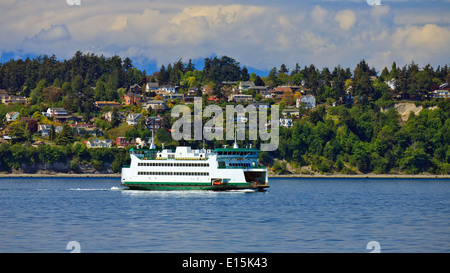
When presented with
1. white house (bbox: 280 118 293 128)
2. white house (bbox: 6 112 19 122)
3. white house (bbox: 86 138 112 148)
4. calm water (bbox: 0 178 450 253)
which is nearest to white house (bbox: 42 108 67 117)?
white house (bbox: 6 112 19 122)

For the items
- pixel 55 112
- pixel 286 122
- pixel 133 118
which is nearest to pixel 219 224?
pixel 286 122

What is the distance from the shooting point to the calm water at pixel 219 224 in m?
35.4

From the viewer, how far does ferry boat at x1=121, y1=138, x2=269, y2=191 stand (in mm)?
75375

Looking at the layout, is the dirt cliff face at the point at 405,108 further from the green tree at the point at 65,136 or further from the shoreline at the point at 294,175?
the green tree at the point at 65,136

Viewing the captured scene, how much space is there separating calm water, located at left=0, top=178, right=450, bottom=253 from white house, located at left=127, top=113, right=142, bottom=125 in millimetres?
109617

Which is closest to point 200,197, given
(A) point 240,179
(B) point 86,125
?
(A) point 240,179

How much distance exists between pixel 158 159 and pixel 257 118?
92498mm

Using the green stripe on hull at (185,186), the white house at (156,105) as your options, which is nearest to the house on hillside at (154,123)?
the white house at (156,105)

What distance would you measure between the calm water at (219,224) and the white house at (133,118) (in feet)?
360

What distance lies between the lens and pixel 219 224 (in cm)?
4531

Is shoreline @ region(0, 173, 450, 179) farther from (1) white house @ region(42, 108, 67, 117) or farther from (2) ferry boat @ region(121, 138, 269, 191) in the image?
(2) ferry boat @ region(121, 138, 269, 191)

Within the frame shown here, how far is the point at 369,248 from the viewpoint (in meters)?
33.9

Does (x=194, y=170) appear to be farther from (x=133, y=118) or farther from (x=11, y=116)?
(x=11, y=116)

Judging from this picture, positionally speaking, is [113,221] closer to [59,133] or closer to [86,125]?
[59,133]
